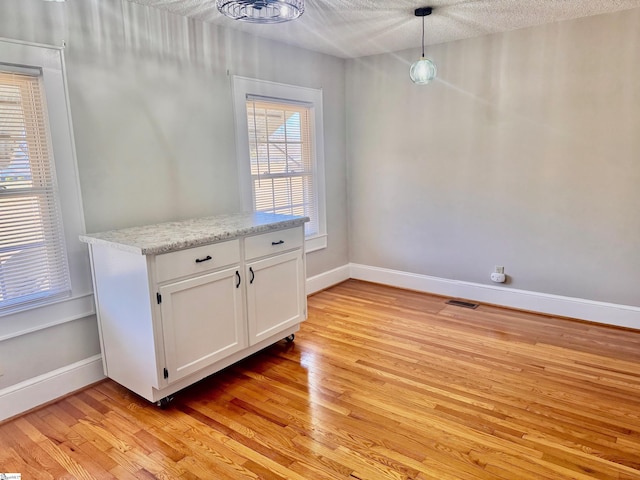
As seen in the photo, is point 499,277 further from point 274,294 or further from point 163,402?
point 163,402

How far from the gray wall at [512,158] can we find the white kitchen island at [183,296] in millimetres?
1789

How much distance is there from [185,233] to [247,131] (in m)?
1.27

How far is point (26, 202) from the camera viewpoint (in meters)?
2.26

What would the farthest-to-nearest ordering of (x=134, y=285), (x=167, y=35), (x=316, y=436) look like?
(x=167, y=35) → (x=134, y=285) → (x=316, y=436)

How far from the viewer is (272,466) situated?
1.87m

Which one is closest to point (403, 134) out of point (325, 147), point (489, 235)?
point (325, 147)

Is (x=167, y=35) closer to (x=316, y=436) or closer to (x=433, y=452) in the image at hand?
(x=316, y=436)

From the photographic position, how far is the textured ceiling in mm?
2762

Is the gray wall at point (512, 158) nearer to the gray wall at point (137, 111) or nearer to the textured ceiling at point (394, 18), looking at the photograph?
the textured ceiling at point (394, 18)

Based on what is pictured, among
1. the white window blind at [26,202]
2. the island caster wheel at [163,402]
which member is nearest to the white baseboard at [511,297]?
the island caster wheel at [163,402]

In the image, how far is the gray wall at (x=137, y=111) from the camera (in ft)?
7.71

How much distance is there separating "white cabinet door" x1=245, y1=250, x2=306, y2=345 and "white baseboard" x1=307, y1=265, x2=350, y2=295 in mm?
1109

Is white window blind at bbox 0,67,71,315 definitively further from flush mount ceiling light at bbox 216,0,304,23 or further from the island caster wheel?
flush mount ceiling light at bbox 216,0,304,23

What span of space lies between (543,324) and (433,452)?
6.32ft
